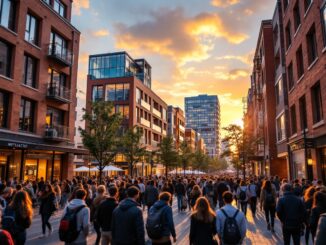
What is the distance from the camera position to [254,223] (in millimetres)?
14062

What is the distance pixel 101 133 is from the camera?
2569cm

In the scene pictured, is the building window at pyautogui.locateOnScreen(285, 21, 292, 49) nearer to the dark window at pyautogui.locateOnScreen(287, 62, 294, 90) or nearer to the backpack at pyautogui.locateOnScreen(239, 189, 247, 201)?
the dark window at pyautogui.locateOnScreen(287, 62, 294, 90)

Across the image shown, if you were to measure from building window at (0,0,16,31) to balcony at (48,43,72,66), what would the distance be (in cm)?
397

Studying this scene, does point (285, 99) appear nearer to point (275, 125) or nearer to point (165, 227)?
point (275, 125)

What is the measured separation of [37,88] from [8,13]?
230 inches

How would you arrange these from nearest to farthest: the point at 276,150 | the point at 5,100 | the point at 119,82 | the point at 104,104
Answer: the point at 5,100
the point at 104,104
the point at 276,150
the point at 119,82

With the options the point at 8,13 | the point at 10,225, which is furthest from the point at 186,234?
the point at 8,13

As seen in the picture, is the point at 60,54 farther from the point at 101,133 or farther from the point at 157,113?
the point at 157,113

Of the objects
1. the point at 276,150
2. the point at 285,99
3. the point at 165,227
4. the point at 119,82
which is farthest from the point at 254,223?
the point at 119,82

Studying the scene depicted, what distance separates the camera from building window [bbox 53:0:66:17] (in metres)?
28.7

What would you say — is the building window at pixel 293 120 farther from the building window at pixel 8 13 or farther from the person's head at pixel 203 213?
the building window at pixel 8 13

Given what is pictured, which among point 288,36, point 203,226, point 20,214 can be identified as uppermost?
point 288,36

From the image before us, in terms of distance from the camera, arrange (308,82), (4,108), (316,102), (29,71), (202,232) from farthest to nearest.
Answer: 1. (29,71)
2. (4,108)
3. (308,82)
4. (316,102)
5. (202,232)

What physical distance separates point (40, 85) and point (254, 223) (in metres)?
19.5
